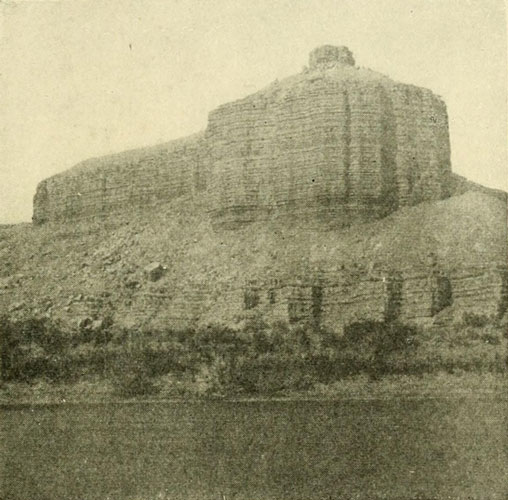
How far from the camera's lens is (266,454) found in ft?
67.7

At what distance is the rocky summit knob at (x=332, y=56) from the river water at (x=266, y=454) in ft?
69.6

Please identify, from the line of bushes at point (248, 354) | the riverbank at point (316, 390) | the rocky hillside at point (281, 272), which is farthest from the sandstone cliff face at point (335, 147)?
the riverbank at point (316, 390)

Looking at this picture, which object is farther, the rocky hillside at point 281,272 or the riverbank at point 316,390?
the rocky hillside at point 281,272

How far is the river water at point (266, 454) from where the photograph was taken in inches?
707

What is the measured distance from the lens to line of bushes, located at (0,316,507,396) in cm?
3133

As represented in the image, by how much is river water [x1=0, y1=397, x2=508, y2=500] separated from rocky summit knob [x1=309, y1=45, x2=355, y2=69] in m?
21.2

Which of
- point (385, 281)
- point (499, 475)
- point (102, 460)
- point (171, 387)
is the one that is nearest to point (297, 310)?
point (385, 281)

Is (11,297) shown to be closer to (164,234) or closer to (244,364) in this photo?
(164,234)

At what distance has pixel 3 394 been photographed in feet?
108

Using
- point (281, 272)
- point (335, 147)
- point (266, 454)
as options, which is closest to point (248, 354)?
point (281, 272)

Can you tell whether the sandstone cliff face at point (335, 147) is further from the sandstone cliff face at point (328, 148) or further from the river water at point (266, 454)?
the river water at point (266, 454)

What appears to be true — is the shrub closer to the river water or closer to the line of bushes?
the line of bushes

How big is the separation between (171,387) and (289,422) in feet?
28.0

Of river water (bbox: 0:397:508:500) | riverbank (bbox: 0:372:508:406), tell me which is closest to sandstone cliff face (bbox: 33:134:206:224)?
riverbank (bbox: 0:372:508:406)
